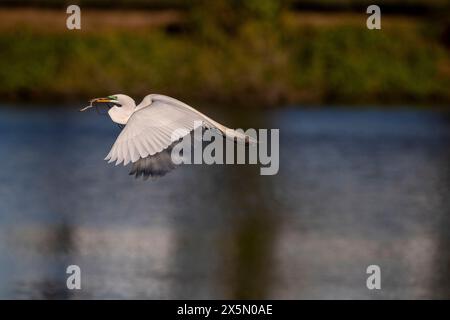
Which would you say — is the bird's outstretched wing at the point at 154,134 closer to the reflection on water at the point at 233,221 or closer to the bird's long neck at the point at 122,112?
the bird's long neck at the point at 122,112

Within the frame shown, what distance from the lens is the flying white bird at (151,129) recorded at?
23.0 feet

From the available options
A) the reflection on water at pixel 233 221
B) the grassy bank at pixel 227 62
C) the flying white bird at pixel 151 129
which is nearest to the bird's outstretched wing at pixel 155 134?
the flying white bird at pixel 151 129

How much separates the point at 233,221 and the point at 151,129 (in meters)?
8.79

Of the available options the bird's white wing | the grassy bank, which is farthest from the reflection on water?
the grassy bank

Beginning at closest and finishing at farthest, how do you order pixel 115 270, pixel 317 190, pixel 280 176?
pixel 115 270
pixel 317 190
pixel 280 176

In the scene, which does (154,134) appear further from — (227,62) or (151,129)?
(227,62)

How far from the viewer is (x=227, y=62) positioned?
31.1 meters

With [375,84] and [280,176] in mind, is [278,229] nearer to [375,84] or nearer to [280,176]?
[280,176]

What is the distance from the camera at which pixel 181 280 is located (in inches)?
493

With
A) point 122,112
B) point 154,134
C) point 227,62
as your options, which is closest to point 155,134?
point 154,134

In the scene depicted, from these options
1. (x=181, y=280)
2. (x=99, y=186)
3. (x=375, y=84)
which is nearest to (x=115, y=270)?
(x=181, y=280)

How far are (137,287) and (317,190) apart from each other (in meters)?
6.50

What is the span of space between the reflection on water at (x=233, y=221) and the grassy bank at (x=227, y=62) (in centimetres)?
643

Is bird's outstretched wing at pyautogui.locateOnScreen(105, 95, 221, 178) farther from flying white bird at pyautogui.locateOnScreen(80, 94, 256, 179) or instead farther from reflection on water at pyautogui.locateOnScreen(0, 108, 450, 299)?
reflection on water at pyautogui.locateOnScreen(0, 108, 450, 299)
